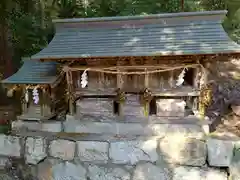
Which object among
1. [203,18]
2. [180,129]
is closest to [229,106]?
[180,129]

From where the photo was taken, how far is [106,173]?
21.1 ft

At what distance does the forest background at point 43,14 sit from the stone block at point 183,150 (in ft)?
19.7

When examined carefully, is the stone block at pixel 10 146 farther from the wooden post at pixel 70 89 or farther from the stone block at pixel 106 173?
the stone block at pixel 106 173

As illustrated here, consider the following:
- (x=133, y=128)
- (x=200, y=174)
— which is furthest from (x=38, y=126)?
(x=200, y=174)

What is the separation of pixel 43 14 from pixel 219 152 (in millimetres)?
9036

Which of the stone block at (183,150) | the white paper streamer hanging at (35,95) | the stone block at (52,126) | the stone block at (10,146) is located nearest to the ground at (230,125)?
the stone block at (183,150)

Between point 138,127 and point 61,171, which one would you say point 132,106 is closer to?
point 138,127

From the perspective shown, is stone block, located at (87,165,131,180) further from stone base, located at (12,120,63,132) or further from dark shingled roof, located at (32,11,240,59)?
dark shingled roof, located at (32,11,240,59)

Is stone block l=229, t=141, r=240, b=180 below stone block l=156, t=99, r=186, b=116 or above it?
below

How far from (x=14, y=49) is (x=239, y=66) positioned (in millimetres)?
10116

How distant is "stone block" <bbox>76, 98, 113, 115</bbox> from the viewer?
6875 millimetres

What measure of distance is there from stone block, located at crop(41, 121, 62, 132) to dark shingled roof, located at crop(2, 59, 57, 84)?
4.24ft

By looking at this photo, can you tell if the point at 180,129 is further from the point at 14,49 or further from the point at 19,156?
the point at 14,49

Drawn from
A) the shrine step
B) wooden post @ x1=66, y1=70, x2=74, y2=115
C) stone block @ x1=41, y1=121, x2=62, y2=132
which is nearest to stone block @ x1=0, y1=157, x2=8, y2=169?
stone block @ x1=41, y1=121, x2=62, y2=132
